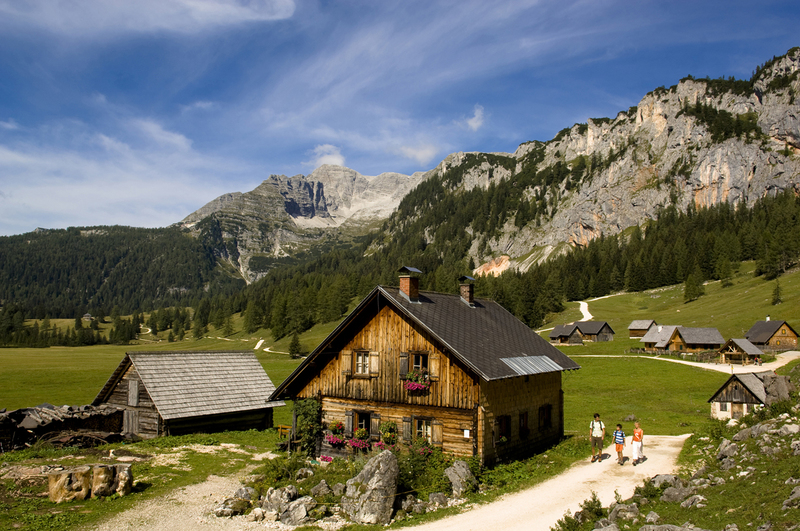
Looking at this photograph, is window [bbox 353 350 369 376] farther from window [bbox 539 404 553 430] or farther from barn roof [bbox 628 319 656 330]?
barn roof [bbox 628 319 656 330]

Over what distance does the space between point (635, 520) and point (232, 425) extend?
29.1m

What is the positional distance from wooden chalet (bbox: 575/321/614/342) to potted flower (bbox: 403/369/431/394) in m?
86.3

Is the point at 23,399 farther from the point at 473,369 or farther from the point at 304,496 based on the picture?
the point at 473,369

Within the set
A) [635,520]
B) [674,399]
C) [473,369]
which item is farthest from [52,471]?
[674,399]

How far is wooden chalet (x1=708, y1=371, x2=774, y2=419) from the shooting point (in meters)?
35.5

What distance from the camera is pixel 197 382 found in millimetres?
35625

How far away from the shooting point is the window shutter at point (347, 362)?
26.4 m

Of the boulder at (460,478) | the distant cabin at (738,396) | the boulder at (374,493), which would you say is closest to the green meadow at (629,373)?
the distant cabin at (738,396)

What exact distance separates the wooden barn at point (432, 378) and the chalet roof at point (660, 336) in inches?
2552

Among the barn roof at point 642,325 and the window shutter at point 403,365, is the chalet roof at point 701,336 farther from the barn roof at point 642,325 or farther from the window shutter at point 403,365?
the window shutter at point 403,365

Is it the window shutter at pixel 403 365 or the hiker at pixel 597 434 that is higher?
the window shutter at pixel 403 365

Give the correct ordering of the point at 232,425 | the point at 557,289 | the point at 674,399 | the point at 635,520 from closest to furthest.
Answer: the point at 635,520
the point at 232,425
the point at 674,399
the point at 557,289

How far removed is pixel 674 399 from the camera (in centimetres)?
4756

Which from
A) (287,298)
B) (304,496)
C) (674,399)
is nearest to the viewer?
(304,496)
